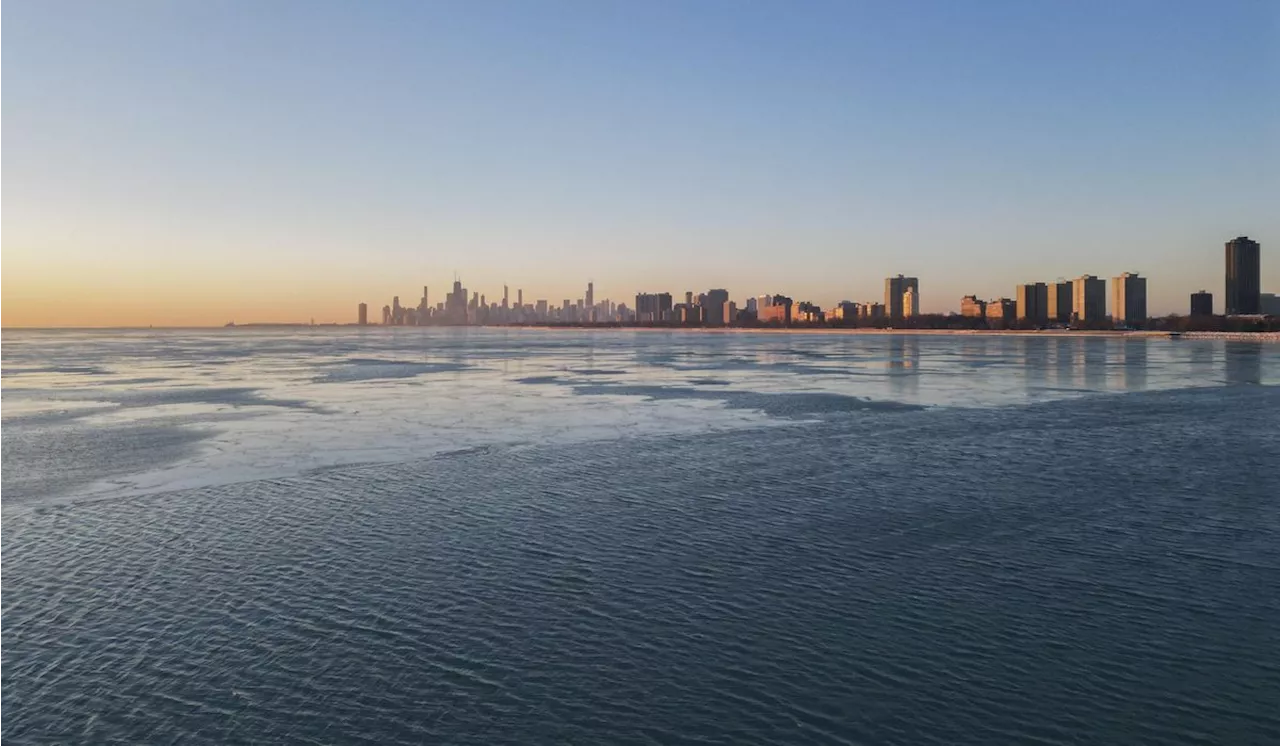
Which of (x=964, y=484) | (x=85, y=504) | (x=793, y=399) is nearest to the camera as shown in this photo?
(x=85, y=504)

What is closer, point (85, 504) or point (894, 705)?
point (894, 705)

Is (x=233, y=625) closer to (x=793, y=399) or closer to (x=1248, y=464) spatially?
(x=1248, y=464)

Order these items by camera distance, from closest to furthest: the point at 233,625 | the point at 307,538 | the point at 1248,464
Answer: the point at 233,625, the point at 307,538, the point at 1248,464

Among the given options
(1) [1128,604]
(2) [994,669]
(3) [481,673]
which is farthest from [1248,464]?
(3) [481,673]

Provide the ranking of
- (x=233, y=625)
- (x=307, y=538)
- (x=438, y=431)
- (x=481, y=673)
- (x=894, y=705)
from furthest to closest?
(x=438, y=431)
(x=307, y=538)
(x=233, y=625)
(x=481, y=673)
(x=894, y=705)

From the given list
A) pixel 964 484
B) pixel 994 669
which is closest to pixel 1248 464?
pixel 964 484

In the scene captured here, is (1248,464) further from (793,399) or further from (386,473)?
(386,473)

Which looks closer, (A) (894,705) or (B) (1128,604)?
(A) (894,705)
